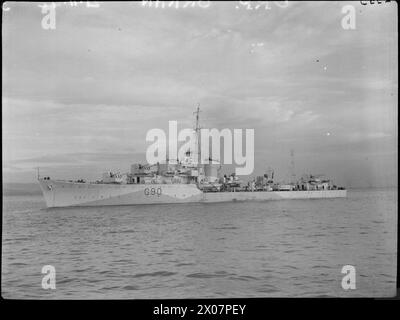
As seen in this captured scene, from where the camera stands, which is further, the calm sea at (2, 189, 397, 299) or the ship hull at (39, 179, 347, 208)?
the ship hull at (39, 179, 347, 208)

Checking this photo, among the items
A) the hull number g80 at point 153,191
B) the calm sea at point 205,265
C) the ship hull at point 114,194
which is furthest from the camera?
the hull number g80 at point 153,191

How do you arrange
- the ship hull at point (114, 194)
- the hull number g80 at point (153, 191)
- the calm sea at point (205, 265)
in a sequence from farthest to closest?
the hull number g80 at point (153, 191), the ship hull at point (114, 194), the calm sea at point (205, 265)

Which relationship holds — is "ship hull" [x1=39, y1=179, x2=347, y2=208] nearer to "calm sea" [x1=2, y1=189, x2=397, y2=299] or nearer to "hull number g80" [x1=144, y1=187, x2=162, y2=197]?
"hull number g80" [x1=144, y1=187, x2=162, y2=197]

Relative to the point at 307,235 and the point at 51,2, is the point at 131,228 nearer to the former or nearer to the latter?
the point at 307,235

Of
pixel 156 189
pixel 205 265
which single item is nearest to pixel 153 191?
pixel 156 189

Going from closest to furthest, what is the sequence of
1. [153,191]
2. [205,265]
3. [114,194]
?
[205,265] < [114,194] < [153,191]

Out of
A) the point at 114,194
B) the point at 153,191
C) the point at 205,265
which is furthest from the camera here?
the point at 153,191

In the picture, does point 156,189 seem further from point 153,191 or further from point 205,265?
point 205,265

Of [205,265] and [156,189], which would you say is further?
[156,189]

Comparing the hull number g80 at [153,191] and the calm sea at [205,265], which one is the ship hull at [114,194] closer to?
the hull number g80 at [153,191]

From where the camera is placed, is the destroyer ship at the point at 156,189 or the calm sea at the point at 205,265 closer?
the calm sea at the point at 205,265

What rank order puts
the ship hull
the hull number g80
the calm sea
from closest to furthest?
the calm sea → the ship hull → the hull number g80

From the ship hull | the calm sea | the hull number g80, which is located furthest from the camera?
the hull number g80
